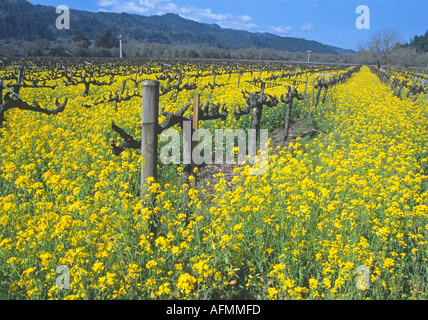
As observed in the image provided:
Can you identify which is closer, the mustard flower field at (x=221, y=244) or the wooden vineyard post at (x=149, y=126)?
the mustard flower field at (x=221, y=244)

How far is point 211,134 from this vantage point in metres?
9.02

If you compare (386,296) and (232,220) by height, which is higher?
(232,220)

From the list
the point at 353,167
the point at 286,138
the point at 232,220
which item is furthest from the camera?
the point at 286,138

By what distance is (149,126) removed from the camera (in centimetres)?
427

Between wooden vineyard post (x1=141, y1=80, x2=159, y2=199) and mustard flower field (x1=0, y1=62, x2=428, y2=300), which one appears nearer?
mustard flower field (x1=0, y1=62, x2=428, y2=300)

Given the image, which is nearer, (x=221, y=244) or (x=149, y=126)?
(x=221, y=244)

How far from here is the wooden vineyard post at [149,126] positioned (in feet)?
13.9

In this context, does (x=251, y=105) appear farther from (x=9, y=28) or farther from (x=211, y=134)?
(x=9, y=28)

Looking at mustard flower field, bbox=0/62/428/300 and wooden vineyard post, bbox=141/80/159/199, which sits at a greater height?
wooden vineyard post, bbox=141/80/159/199

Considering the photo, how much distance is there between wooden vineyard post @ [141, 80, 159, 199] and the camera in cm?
424

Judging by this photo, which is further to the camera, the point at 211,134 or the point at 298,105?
the point at 298,105

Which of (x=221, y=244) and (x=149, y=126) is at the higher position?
(x=149, y=126)
